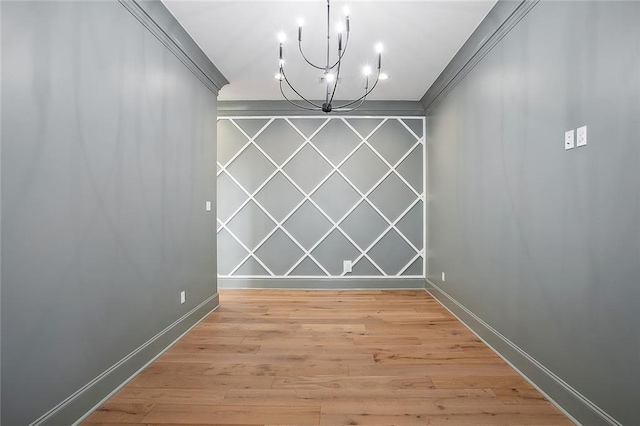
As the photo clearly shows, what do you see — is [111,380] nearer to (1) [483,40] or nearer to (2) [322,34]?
(2) [322,34]

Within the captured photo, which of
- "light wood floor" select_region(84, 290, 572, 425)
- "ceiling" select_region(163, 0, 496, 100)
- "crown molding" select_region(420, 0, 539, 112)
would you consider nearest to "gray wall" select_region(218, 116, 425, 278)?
"ceiling" select_region(163, 0, 496, 100)

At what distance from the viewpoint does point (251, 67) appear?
3229mm

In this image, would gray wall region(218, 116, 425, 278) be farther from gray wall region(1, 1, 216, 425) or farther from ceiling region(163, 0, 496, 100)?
gray wall region(1, 1, 216, 425)

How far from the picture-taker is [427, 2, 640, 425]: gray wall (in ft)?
4.31

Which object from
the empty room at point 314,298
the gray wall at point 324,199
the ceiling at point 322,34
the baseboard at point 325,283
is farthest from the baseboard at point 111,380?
the ceiling at point 322,34

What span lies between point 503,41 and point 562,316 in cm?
176

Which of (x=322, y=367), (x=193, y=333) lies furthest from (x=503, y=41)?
(x=193, y=333)

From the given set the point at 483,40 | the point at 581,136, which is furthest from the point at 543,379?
the point at 483,40

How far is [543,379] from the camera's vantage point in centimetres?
180

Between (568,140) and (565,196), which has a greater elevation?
(568,140)

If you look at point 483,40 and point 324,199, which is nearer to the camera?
point 483,40

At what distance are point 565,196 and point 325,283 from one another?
2993 mm

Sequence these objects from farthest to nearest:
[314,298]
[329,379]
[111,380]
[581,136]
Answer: [314,298], [329,379], [111,380], [581,136]

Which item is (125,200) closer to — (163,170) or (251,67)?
(163,170)
